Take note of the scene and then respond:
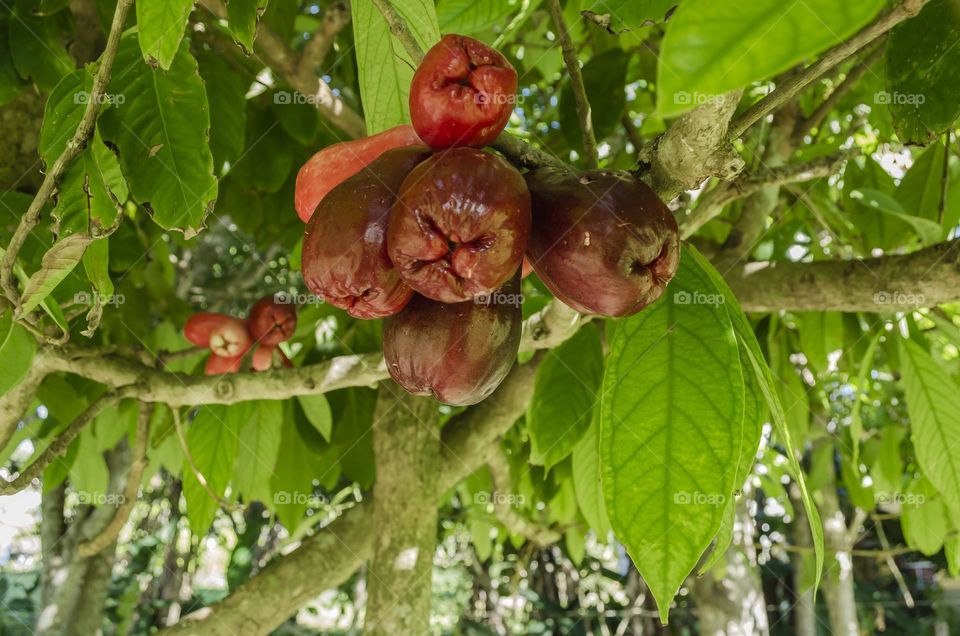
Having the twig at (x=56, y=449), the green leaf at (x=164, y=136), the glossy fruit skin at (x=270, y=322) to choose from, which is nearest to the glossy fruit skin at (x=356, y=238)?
the green leaf at (x=164, y=136)

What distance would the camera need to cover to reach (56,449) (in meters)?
1.24

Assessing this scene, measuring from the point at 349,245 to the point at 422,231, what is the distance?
0.27 feet

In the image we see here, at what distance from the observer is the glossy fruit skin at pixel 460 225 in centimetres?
61

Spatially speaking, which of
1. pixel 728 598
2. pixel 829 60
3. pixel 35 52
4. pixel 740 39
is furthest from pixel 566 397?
pixel 728 598

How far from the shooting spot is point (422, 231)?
2.01 feet

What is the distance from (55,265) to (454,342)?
42 centimetres

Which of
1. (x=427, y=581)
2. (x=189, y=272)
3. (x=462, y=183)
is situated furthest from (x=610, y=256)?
(x=189, y=272)

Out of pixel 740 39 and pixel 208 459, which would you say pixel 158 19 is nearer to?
pixel 740 39

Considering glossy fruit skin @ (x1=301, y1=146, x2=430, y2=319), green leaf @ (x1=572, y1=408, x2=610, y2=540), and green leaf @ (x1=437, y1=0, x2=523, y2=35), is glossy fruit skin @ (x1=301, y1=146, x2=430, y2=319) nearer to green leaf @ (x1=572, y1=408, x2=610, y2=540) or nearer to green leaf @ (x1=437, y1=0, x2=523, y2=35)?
green leaf @ (x1=437, y1=0, x2=523, y2=35)

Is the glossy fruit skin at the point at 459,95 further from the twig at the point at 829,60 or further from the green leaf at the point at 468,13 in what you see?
the green leaf at the point at 468,13

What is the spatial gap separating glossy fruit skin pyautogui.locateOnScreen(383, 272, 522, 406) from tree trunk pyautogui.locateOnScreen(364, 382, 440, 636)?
96cm

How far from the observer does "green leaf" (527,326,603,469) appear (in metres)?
1.32

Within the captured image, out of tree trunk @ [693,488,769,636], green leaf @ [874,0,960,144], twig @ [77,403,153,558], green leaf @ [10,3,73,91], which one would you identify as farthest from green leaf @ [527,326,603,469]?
tree trunk @ [693,488,769,636]

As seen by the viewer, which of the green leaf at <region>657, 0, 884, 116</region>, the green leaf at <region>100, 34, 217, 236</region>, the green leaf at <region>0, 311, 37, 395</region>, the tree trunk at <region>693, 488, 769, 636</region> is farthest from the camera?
the tree trunk at <region>693, 488, 769, 636</region>
